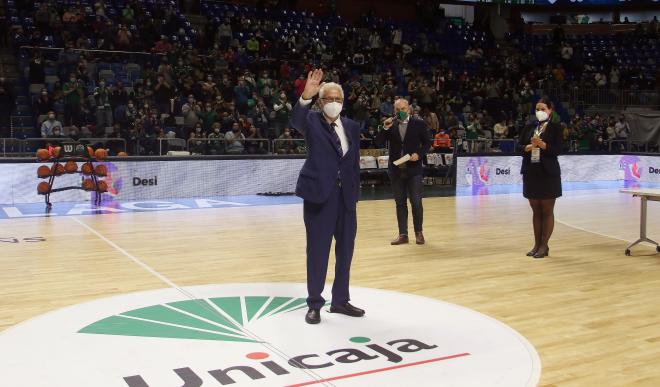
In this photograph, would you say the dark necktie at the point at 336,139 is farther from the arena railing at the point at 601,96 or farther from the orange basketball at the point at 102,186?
the arena railing at the point at 601,96

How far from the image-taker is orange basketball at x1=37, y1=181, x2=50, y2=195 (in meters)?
13.0

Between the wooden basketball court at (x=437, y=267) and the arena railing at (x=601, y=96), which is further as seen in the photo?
the arena railing at (x=601, y=96)

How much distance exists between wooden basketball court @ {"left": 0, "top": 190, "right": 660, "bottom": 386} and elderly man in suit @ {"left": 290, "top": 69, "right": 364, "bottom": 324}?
0.85 m

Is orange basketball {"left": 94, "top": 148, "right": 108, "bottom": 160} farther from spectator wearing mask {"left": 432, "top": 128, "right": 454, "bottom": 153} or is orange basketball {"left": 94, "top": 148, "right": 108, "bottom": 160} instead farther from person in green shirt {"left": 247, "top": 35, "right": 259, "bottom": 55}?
person in green shirt {"left": 247, "top": 35, "right": 259, "bottom": 55}

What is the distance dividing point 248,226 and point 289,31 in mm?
14413

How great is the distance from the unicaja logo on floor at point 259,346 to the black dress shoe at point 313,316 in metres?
0.05

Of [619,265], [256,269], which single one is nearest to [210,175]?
[256,269]

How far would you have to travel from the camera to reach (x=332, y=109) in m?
5.23

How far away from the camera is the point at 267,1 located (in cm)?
2567

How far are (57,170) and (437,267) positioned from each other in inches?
319

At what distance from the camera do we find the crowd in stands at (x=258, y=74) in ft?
54.1

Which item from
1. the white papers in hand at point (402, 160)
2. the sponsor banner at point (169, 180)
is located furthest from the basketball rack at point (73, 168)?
the white papers in hand at point (402, 160)

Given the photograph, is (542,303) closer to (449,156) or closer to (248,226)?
(248,226)

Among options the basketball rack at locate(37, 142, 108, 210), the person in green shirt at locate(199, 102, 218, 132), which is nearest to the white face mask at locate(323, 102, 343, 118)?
the basketball rack at locate(37, 142, 108, 210)
